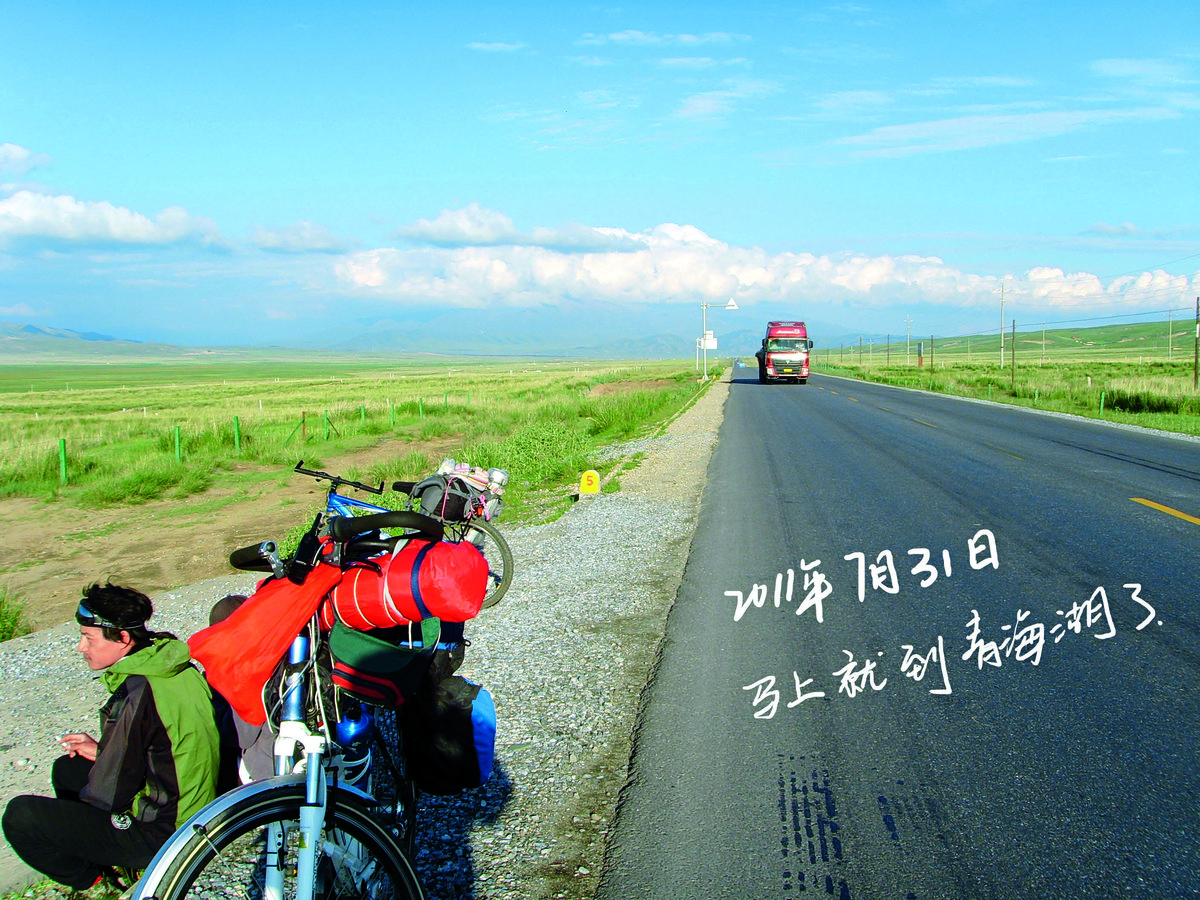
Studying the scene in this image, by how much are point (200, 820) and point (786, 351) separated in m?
48.0

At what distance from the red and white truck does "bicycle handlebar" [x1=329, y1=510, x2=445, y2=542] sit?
154 ft

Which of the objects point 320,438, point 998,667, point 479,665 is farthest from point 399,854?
point 320,438

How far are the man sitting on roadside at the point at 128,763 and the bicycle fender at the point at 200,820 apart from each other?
60cm

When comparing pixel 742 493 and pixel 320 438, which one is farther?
pixel 320 438

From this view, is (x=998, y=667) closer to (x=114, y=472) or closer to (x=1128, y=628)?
(x=1128, y=628)

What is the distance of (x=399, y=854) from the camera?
242cm

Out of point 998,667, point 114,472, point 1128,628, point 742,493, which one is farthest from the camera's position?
point 114,472

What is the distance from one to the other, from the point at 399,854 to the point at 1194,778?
3.45 m

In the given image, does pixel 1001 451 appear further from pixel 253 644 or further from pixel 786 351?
pixel 786 351

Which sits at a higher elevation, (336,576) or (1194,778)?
(336,576)

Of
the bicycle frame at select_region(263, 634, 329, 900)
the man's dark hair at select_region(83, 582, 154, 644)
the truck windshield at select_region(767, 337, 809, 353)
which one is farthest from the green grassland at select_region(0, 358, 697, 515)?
the bicycle frame at select_region(263, 634, 329, 900)

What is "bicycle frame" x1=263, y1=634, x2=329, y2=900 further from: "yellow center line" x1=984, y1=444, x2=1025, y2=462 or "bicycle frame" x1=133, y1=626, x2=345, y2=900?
"yellow center line" x1=984, y1=444, x2=1025, y2=462

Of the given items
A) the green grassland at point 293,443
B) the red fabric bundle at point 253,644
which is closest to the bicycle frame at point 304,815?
the red fabric bundle at point 253,644

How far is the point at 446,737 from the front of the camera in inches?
119
